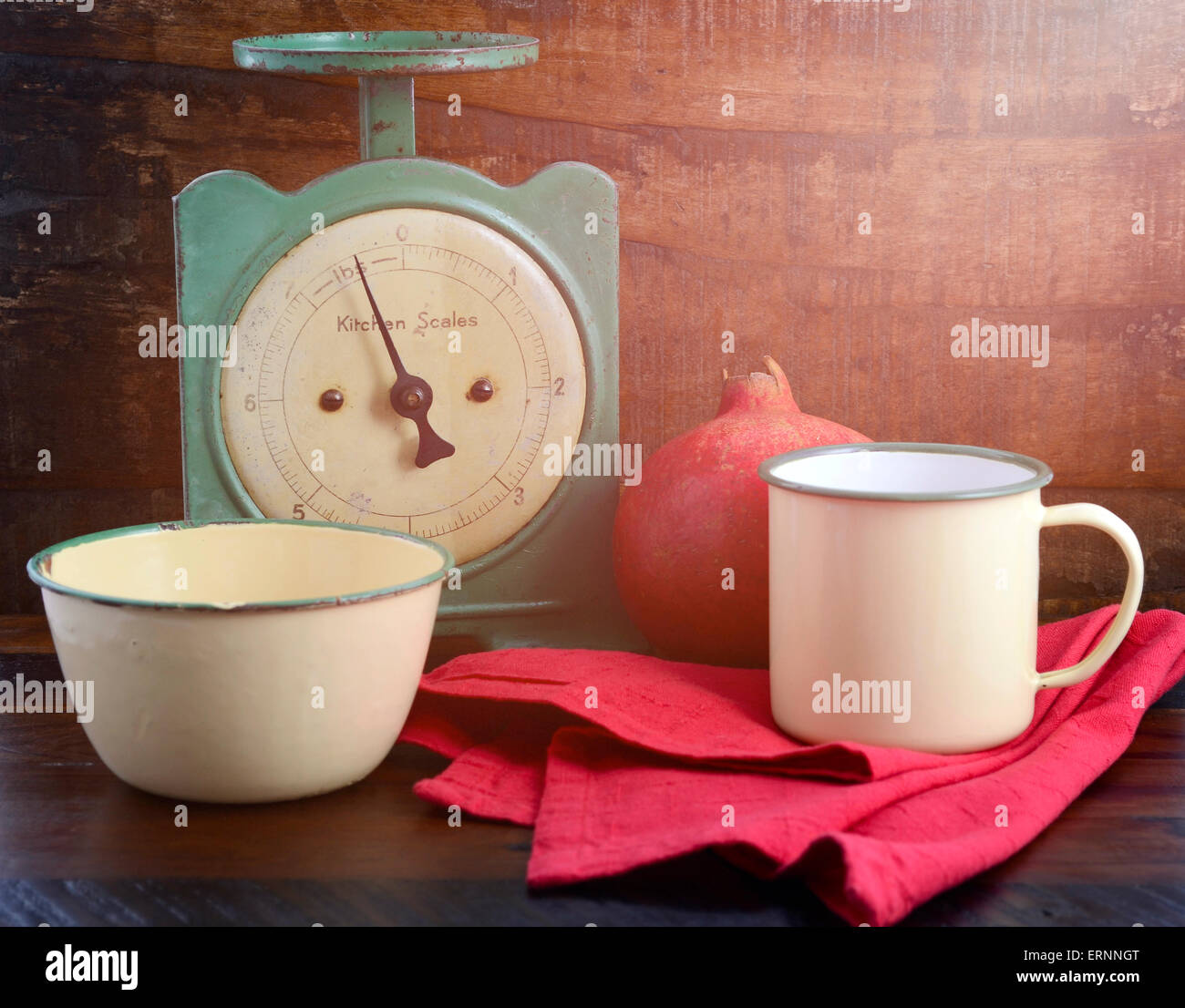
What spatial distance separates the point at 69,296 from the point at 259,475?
34cm

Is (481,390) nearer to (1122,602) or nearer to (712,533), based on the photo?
(712,533)

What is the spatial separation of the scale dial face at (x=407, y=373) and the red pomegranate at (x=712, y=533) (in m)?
0.09

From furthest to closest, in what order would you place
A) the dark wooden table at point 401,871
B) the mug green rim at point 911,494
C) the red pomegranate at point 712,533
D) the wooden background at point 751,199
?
the wooden background at point 751,199, the red pomegranate at point 712,533, the mug green rim at point 911,494, the dark wooden table at point 401,871

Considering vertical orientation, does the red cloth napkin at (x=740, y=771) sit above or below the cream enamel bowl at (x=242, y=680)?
below

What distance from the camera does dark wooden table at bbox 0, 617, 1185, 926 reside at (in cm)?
57

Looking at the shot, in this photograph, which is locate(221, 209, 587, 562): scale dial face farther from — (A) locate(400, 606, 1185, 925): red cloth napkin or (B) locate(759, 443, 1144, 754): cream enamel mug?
(B) locate(759, 443, 1144, 754): cream enamel mug

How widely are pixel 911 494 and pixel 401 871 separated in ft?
1.03

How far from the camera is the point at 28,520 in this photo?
111 cm

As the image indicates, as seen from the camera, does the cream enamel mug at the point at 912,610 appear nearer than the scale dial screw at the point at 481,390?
Yes

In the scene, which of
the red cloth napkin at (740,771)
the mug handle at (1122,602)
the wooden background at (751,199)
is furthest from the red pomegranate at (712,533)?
the wooden background at (751,199)

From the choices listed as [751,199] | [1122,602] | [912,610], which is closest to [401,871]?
[912,610]

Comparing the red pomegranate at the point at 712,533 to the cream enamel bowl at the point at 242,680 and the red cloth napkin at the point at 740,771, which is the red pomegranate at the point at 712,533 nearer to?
the red cloth napkin at the point at 740,771

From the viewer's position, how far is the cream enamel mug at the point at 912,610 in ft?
2.23
